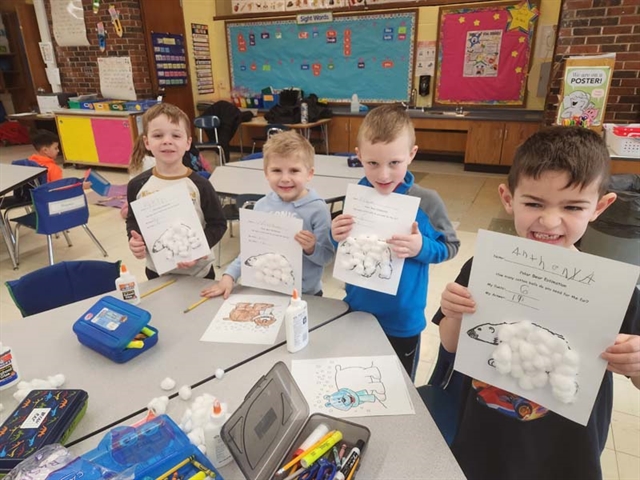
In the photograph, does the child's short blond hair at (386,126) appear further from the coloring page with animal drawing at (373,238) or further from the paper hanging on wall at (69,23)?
the paper hanging on wall at (69,23)

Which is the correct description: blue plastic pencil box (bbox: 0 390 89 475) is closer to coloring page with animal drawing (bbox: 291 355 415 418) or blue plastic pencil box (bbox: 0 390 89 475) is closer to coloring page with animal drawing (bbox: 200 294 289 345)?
coloring page with animal drawing (bbox: 200 294 289 345)

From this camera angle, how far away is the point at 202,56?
743 centimetres

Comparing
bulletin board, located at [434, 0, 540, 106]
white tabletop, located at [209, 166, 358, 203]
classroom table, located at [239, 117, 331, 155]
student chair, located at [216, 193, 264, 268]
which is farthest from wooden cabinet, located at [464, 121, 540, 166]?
student chair, located at [216, 193, 264, 268]

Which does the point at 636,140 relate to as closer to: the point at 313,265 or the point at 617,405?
the point at 617,405

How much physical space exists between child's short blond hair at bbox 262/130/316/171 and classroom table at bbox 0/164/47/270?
268cm

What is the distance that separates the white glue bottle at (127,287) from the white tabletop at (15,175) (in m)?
2.46

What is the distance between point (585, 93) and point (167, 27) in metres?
5.93

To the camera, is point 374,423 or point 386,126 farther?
point 386,126

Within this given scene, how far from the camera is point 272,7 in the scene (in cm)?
697

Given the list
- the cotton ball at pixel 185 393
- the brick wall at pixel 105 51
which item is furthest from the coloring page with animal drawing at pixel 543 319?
the brick wall at pixel 105 51

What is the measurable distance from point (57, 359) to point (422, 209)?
1.13 meters

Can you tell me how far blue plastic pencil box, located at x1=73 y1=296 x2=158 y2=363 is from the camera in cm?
114

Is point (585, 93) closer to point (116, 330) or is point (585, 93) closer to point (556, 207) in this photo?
point (556, 207)

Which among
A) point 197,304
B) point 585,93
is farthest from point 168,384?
point 585,93
